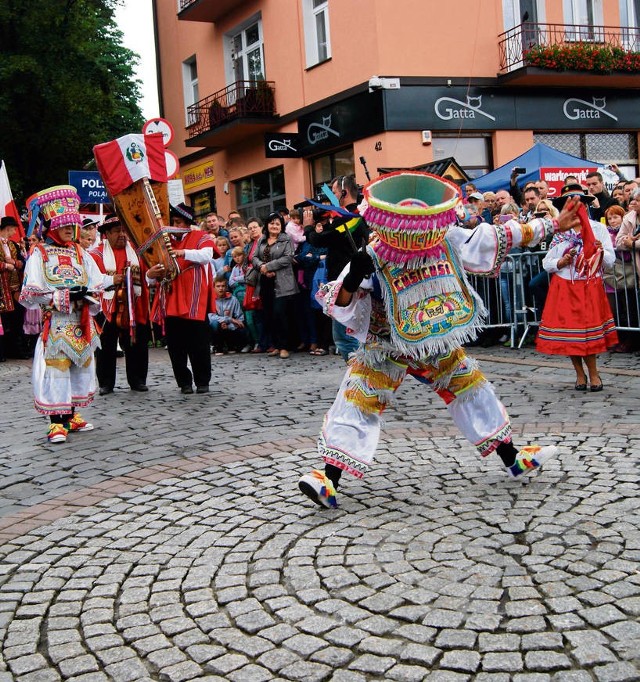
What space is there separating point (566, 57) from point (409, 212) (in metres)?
16.9

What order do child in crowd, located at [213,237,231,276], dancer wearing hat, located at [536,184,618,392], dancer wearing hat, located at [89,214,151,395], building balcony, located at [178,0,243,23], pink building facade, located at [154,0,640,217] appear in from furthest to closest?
building balcony, located at [178,0,243,23]
pink building facade, located at [154,0,640,217]
child in crowd, located at [213,237,231,276]
dancer wearing hat, located at [89,214,151,395]
dancer wearing hat, located at [536,184,618,392]

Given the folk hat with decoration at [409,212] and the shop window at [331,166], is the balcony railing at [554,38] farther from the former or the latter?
the folk hat with decoration at [409,212]

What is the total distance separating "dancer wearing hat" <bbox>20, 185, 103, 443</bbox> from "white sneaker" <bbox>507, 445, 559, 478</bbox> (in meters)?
4.01

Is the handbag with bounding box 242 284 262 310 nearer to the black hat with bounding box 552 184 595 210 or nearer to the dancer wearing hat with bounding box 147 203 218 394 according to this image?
the dancer wearing hat with bounding box 147 203 218 394

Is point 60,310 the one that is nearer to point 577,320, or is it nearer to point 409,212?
point 409,212

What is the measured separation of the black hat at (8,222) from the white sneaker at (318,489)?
1132cm

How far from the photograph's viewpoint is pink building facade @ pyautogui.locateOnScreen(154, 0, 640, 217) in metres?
18.4

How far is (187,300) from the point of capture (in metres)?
8.82

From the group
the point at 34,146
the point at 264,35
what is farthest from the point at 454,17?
the point at 34,146

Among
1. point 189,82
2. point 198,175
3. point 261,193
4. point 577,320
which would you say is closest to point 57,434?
point 577,320

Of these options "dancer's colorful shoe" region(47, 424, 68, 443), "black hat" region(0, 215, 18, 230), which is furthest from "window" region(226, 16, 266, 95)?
"dancer's colorful shoe" region(47, 424, 68, 443)

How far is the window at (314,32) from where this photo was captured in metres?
20.5

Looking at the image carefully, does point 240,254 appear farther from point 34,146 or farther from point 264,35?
point 34,146

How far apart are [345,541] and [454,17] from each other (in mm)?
17203
